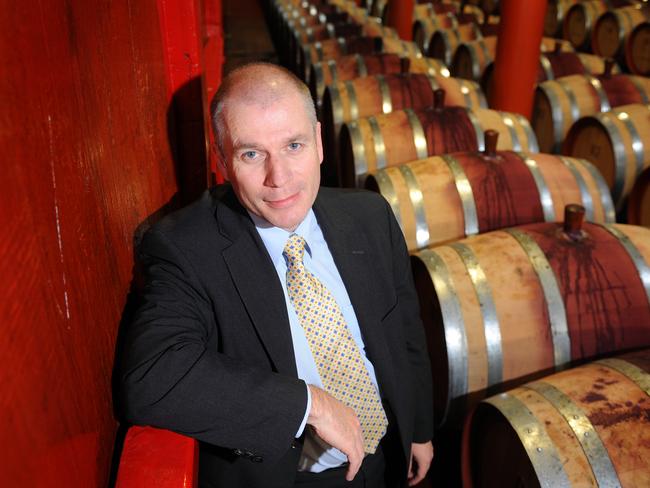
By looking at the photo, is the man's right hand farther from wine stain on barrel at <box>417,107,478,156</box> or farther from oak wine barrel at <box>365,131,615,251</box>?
wine stain on barrel at <box>417,107,478,156</box>

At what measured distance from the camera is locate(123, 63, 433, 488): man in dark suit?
113 centimetres

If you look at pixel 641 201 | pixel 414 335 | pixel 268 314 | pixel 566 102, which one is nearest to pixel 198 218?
pixel 268 314

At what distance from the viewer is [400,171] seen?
3.18 meters

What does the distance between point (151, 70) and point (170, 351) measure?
80 centimetres

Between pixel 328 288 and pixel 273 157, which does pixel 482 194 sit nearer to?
pixel 328 288

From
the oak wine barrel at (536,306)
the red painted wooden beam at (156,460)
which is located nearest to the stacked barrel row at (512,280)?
the oak wine barrel at (536,306)

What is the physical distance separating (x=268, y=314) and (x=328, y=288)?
211 millimetres

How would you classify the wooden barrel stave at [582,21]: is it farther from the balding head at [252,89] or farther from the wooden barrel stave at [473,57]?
the balding head at [252,89]

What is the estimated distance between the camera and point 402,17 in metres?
8.55

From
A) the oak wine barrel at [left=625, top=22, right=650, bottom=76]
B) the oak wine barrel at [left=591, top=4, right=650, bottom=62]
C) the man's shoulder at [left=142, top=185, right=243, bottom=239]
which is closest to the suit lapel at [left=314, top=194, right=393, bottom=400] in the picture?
the man's shoulder at [left=142, top=185, right=243, bottom=239]

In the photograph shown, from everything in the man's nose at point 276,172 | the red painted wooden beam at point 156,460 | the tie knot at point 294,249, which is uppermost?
the man's nose at point 276,172

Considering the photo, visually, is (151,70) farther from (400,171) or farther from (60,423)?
(400,171)

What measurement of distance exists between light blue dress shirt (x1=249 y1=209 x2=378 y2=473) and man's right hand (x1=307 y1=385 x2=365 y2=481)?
0.15 meters

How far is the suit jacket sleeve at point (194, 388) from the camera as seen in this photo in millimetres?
1087
